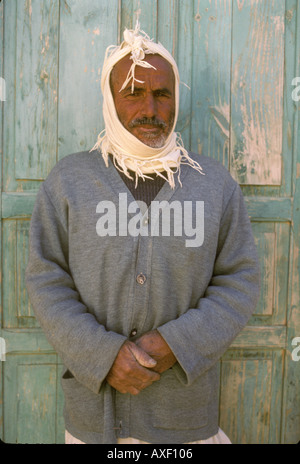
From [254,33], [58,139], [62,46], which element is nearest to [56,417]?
[58,139]

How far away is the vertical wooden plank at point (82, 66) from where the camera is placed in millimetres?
1795

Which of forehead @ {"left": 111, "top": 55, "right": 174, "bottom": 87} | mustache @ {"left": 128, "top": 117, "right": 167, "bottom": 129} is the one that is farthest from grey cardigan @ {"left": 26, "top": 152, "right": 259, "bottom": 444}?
forehead @ {"left": 111, "top": 55, "right": 174, "bottom": 87}

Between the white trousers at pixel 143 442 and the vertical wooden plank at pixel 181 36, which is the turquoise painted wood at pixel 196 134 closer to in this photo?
the vertical wooden plank at pixel 181 36

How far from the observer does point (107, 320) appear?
1.41 metres

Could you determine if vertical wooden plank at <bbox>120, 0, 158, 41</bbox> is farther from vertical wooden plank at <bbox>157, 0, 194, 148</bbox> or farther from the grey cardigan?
the grey cardigan

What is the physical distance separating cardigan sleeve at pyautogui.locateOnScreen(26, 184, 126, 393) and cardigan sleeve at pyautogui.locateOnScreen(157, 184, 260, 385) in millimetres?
213

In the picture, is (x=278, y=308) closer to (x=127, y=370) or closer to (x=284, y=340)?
(x=284, y=340)

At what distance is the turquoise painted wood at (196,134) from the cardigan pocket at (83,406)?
0.46m

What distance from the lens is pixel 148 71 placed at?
4.79 ft

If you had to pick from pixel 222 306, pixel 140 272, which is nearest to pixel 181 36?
pixel 140 272

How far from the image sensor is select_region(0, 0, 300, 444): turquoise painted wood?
180 cm

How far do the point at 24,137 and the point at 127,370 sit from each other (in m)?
1.17

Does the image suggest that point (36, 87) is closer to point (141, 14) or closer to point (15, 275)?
point (141, 14)

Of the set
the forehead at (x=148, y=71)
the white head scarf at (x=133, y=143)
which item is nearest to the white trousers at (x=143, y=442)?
the white head scarf at (x=133, y=143)
